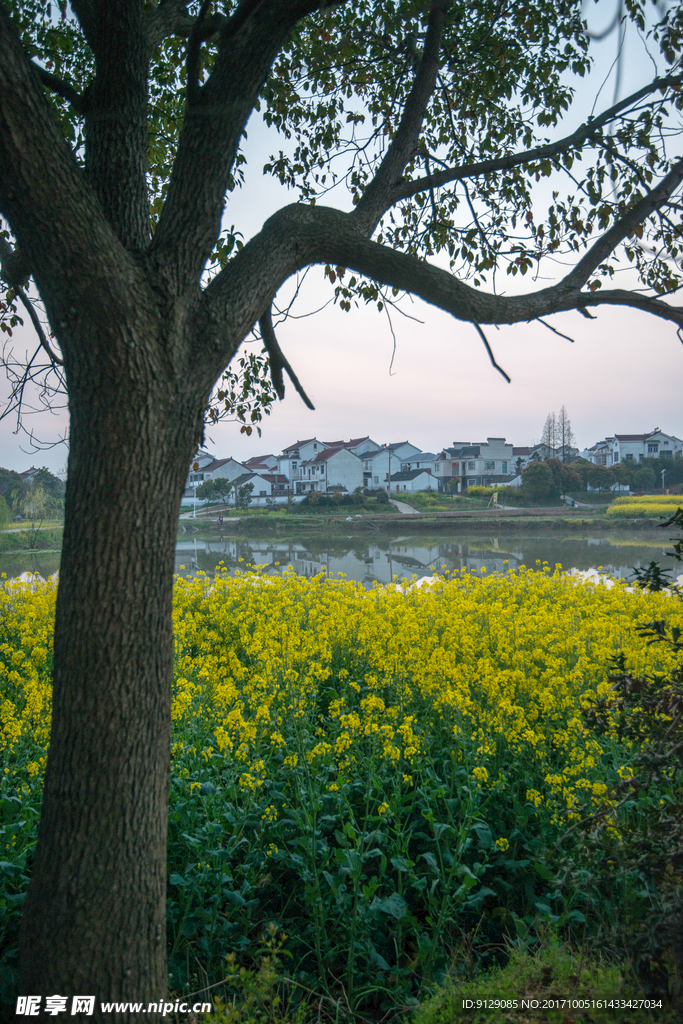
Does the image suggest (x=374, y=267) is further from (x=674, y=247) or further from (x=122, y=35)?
(x=674, y=247)

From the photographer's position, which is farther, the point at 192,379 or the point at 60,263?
the point at 192,379

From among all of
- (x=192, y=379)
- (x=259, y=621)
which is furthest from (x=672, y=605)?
(x=192, y=379)

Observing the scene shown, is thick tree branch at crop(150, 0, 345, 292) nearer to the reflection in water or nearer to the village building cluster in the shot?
the reflection in water

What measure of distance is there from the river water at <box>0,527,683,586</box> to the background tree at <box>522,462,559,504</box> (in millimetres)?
11627

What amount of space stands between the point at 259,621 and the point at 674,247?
13.9 ft

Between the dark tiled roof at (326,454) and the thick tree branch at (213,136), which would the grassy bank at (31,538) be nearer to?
the thick tree branch at (213,136)

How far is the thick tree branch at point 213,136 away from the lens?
1905 millimetres

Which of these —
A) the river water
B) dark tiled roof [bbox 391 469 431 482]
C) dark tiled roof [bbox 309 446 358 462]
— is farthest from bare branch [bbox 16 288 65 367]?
dark tiled roof [bbox 391 469 431 482]

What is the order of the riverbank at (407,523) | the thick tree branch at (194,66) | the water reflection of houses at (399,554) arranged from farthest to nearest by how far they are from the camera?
the riverbank at (407,523) → the water reflection of houses at (399,554) → the thick tree branch at (194,66)

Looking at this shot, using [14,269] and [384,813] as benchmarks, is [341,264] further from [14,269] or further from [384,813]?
[384,813]

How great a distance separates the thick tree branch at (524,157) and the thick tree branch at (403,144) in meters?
0.06

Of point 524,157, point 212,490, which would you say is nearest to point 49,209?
point 524,157

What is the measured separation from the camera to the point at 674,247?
4211mm

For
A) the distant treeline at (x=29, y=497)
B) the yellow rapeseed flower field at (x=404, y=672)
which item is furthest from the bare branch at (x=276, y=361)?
the distant treeline at (x=29, y=497)
